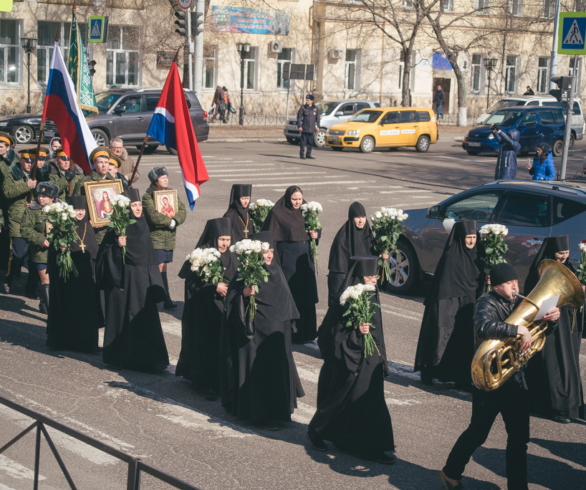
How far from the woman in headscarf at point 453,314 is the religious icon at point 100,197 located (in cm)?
430

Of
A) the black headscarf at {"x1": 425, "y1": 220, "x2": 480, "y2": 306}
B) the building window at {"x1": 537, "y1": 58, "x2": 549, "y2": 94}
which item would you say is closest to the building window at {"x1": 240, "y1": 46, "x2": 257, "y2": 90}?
the building window at {"x1": 537, "y1": 58, "x2": 549, "y2": 94}

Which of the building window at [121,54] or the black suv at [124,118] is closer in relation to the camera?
the black suv at [124,118]

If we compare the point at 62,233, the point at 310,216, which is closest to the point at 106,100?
the point at 310,216

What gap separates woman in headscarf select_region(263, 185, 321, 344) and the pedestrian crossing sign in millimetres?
7561

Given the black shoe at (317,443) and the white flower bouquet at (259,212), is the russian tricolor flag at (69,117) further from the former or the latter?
the black shoe at (317,443)

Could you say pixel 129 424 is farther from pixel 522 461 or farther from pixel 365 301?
pixel 522 461

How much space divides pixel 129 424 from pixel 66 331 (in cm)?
227

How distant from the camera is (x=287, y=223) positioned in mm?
9570

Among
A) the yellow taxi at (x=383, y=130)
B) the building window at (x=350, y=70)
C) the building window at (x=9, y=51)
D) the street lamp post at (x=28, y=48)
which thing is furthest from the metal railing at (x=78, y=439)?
the building window at (x=350, y=70)

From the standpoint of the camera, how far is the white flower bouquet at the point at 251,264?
6.64m

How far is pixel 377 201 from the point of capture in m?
19.3

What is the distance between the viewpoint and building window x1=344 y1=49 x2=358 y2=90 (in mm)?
48000

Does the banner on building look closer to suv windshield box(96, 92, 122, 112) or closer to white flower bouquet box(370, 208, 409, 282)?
suv windshield box(96, 92, 122, 112)

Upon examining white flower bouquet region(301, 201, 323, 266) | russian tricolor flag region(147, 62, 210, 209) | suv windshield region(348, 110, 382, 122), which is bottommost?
white flower bouquet region(301, 201, 323, 266)
